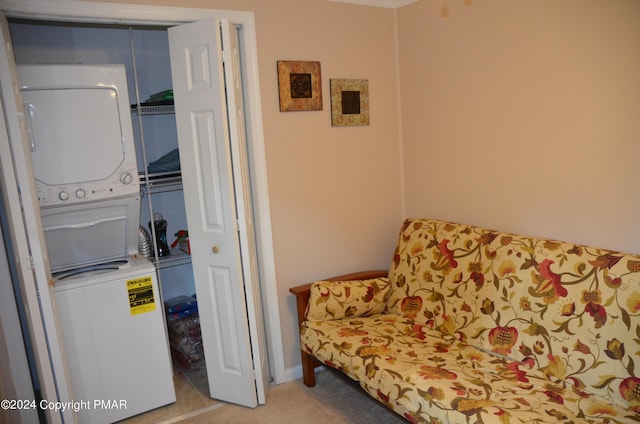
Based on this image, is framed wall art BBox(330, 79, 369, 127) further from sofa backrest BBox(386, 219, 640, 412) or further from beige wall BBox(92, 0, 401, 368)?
sofa backrest BBox(386, 219, 640, 412)

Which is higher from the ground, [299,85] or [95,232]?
[299,85]

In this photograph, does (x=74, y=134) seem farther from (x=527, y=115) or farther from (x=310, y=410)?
(x=527, y=115)

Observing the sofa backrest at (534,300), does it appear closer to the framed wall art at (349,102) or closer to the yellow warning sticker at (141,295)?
the framed wall art at (349,102)

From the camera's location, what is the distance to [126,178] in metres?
2.64

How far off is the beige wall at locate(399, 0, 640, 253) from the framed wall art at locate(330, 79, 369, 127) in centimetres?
30

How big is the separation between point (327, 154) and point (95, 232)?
140 centimetres

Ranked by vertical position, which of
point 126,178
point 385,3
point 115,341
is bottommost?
point 115,341

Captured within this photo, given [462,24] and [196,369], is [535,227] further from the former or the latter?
[196,369]

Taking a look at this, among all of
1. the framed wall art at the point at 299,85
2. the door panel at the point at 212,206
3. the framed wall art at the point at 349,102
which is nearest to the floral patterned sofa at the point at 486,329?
the door panel at the point at 212,206

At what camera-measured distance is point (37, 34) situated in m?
2.94

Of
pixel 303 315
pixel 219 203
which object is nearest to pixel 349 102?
pixel 219 203

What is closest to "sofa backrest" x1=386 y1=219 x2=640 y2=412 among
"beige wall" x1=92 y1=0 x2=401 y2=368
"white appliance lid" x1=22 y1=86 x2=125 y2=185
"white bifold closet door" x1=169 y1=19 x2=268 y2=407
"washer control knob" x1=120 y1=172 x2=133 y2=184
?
"beige wall" x1=92 y1=0 x2=401 y2=368

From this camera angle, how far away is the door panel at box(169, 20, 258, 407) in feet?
7.86

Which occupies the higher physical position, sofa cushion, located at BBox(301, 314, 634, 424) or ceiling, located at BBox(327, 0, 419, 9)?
ceiling, located at BBox(327, 0, 419, 9)
